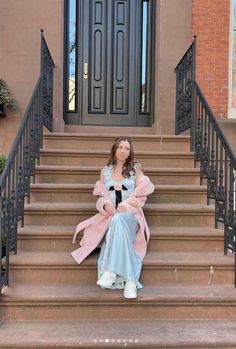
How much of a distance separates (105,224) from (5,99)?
293 cm

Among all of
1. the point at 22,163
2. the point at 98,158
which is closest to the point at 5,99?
the point at 98,158

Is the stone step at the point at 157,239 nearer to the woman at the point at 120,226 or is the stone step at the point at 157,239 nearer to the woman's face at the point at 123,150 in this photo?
the woman at the point at 120,226

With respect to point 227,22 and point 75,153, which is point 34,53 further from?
point 227,22

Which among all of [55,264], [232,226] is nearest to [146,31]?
[232,226]

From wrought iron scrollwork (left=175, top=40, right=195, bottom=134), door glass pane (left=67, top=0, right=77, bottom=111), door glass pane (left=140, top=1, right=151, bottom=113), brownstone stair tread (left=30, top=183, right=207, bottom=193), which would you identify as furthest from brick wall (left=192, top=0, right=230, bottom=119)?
brownstone stair tread (left=30, top=183, right=207, bottom=193)

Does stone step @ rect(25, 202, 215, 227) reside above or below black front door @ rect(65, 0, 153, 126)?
below

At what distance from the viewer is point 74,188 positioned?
461cm

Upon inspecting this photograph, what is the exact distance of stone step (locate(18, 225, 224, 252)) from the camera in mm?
4035

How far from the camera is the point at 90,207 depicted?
4344 mm

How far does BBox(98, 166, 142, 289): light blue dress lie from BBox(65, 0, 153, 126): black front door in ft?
10.6

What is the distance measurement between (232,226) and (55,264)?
5.57 feet

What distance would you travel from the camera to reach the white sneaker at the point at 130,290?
11.2 ft

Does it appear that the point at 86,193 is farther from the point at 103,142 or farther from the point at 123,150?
the point at 103,142

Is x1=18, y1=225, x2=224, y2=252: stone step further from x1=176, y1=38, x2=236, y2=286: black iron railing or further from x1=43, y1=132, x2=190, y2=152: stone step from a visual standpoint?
x1=43, y1=132, x2=190, y2=152: stone step
